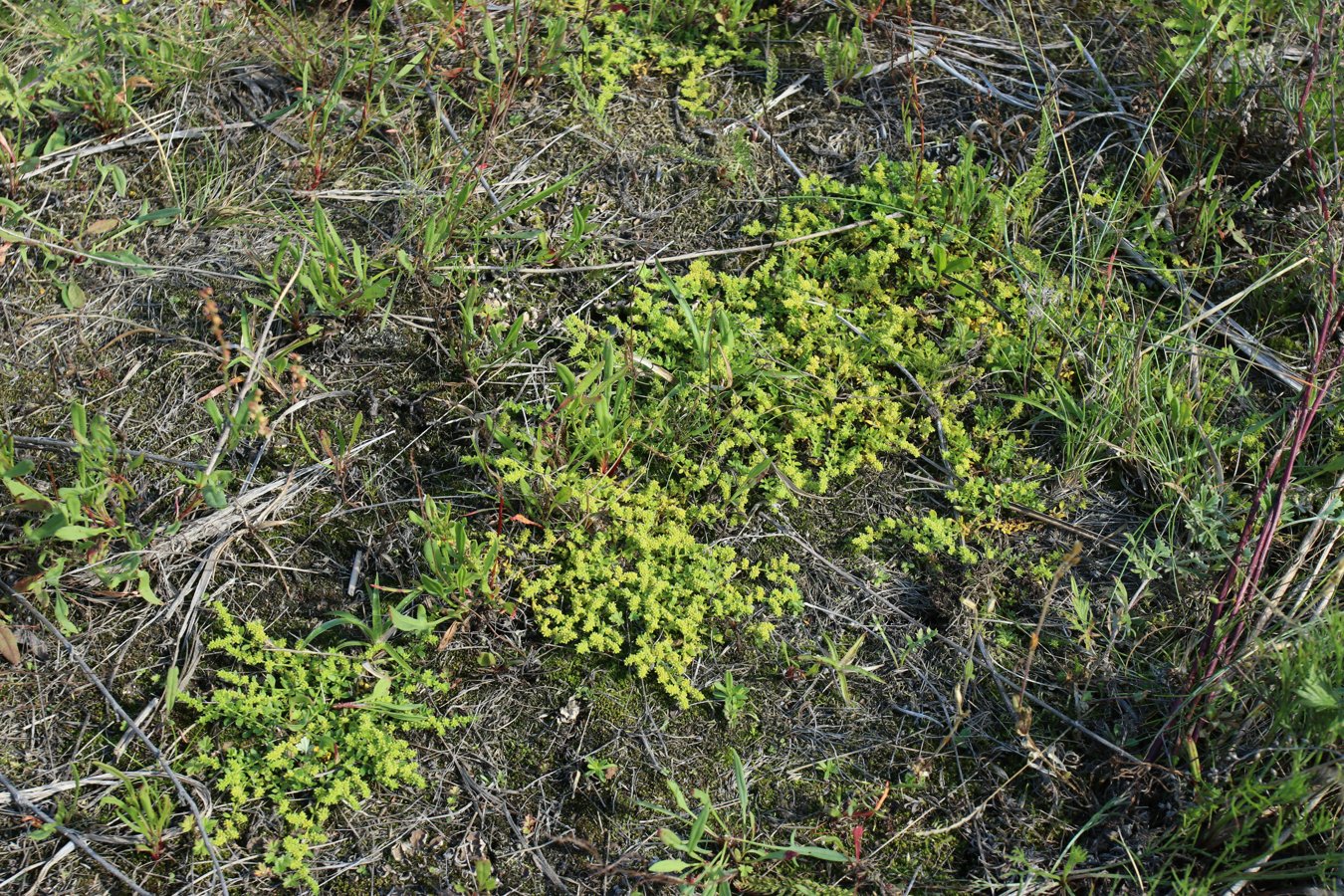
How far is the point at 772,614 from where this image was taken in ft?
9.38

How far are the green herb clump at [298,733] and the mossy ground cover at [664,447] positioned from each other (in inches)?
0.5

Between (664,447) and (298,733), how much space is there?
1211mm

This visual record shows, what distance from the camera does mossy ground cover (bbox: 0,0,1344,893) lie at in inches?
101

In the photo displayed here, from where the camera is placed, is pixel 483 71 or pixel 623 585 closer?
pixel 623 585

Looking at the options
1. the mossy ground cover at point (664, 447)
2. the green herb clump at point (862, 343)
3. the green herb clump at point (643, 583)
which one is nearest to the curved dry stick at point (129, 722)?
the mossy ground cover at point (664, 447)

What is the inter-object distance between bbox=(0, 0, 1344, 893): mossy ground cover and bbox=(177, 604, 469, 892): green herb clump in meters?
0.01

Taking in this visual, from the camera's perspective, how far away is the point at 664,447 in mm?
3045

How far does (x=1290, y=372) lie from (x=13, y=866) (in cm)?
367

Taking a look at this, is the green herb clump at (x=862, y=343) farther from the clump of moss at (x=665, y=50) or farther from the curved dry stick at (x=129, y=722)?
the curved dry stick at (x=129, y=722)

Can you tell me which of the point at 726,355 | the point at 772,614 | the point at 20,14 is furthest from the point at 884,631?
the point at 20,14

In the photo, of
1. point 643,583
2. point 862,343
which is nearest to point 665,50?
point 862,343

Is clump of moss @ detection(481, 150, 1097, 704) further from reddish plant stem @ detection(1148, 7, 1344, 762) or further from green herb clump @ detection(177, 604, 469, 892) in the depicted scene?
reddish plant stem @ detection(1148, 7, 1344, 762)

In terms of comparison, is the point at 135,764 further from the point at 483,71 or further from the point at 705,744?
the point at 483,71

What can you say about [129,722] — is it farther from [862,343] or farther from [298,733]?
[862,343]
